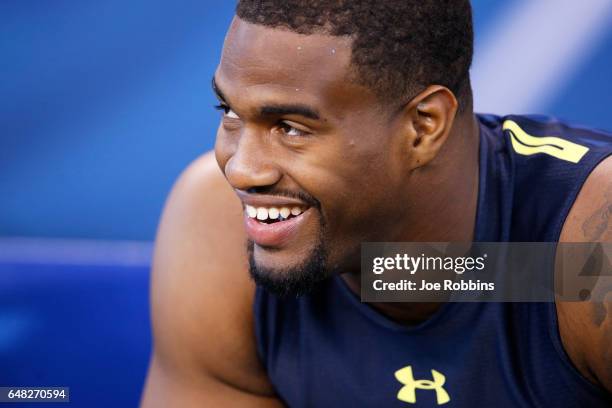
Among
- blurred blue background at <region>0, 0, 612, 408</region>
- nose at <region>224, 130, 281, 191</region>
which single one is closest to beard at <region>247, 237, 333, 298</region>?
nose at <region>224, 130, 281, 191</region>

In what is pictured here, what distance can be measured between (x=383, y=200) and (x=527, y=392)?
15.2 inches

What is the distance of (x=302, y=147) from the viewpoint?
4.58ft

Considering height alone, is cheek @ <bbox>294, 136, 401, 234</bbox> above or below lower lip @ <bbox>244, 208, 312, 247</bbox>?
above

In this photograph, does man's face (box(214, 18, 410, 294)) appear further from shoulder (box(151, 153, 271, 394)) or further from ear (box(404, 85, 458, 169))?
shoulder (box(151, 153, 271, 394))

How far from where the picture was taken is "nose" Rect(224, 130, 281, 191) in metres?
1.39

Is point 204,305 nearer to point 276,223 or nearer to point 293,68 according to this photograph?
point 276,223

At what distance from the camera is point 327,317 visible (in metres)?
1.71

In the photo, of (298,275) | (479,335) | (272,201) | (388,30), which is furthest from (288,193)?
(479,335)

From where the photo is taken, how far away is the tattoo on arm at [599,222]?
4.66 feet

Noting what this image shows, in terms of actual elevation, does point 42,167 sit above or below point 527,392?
above

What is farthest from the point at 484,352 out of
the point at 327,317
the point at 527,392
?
the point at 327,317

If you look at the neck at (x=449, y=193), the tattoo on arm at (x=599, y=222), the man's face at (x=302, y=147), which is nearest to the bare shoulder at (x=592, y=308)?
the tattoo on arm at (x=599, y=222)

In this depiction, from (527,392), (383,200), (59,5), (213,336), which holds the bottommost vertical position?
(527,392)

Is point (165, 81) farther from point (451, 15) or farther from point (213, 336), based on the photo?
point (451, 15)
